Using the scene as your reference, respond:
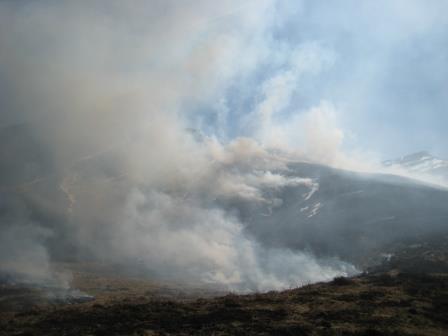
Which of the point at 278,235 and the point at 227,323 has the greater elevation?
the point at 278,235

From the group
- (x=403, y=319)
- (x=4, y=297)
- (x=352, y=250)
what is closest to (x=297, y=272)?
(x=352, y=250)

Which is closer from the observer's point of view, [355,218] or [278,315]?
[278,315]

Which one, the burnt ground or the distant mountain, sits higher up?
the distant mountain

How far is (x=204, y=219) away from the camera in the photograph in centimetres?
18900

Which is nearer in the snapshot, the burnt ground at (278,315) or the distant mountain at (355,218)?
the burnt ground at (278,315)

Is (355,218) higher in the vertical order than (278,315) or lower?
higher

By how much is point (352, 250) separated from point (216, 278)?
140 feet

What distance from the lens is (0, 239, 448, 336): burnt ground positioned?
29078 millimetres

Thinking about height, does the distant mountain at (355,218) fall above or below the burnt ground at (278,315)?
above

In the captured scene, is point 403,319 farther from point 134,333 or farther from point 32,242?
point 32,242

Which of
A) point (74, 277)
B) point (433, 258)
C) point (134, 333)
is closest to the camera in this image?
point (134, 333)

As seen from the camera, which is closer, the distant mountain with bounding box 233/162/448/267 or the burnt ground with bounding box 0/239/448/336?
the burnt ground with bounding box 0/239/448/336

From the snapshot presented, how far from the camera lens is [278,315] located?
33.5 metres

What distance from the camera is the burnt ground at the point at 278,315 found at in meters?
29.1
